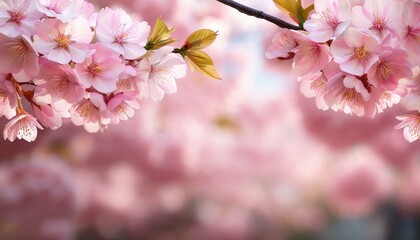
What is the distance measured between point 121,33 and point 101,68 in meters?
0.04

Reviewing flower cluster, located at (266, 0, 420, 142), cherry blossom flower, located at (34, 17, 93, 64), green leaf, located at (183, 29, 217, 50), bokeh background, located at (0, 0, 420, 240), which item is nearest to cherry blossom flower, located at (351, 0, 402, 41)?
flower cluster, located at (266, 0, 420, 142)

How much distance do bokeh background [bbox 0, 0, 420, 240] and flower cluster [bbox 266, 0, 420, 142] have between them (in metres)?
1.57

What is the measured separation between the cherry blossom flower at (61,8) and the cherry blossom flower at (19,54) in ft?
0.10

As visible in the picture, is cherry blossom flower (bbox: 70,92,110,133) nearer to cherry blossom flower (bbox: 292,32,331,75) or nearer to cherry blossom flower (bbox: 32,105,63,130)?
cherry blossom flower (bbox: 32,105,63,130)

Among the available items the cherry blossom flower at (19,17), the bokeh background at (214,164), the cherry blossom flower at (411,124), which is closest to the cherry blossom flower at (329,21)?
the cherry blossom flower at (411,124)

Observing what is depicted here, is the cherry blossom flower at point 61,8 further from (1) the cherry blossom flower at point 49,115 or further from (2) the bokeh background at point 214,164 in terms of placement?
(2) the bokeh background at point 214,164

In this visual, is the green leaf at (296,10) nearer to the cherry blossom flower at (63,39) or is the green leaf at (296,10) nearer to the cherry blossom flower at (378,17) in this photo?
the cherry blossom flower at (378,17)

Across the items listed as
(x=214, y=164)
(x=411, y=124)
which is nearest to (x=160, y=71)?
(x=411, y=124)

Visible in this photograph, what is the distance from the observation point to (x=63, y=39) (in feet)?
1.81

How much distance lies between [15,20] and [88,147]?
8.78ft

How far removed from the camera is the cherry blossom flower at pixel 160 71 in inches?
23.2

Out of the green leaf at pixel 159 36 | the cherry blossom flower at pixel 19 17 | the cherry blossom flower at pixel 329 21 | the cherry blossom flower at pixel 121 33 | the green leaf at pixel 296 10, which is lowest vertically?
the cherry blossom flower at pixel 19 17

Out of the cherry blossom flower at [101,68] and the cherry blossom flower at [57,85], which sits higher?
the cherry blossom flower at [101,68]

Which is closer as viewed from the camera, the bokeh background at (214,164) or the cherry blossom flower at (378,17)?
the cherry blossom flower at (378,17)
